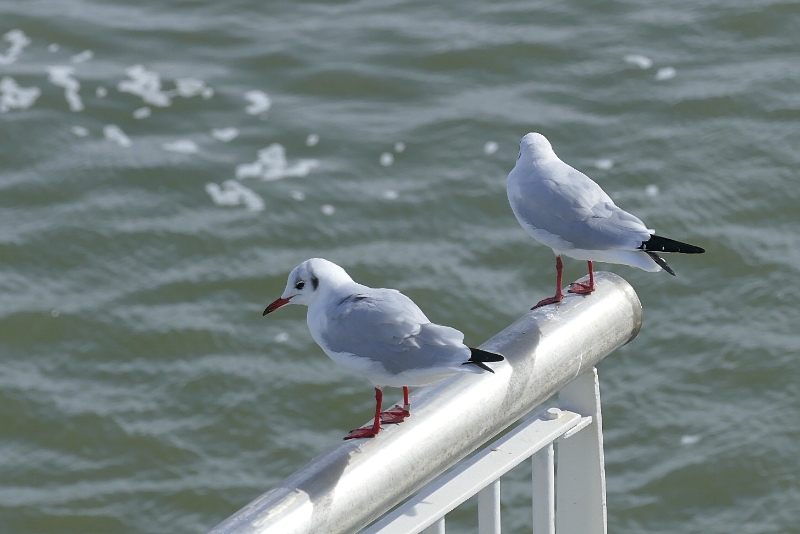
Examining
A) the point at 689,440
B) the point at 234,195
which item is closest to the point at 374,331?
the point at 689,440

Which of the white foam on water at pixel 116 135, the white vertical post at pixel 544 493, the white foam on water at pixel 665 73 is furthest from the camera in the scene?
the white foam on water at pixel 665 73

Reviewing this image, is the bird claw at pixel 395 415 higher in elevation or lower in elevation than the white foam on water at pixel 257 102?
higher

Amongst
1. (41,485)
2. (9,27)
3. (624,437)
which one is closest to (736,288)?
(624,437)

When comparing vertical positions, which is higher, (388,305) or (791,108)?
(388,305)

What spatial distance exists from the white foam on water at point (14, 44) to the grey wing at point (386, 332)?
8025mm

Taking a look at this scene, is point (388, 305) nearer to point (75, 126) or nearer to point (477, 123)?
point (477, 123)

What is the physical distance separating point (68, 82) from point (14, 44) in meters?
0.90

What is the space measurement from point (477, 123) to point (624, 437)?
3028 millimetres

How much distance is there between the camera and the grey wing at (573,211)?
3.46 metres

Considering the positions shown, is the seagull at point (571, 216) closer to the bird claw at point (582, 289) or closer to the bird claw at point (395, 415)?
the bird claw at point (582, 289)

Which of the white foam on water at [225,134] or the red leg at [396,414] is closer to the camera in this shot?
the red leg at [396,414]

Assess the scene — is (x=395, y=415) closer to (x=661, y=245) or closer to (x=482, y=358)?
(x=482, y=358)

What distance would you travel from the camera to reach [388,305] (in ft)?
9.24

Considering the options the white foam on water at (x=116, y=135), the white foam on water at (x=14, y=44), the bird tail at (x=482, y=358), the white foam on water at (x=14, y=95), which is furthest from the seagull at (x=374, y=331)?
the white foam on water at (x=14, y=44)
